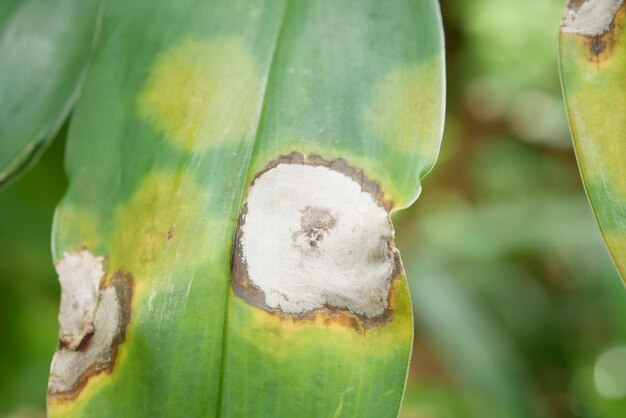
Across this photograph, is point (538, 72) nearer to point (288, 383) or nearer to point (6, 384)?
point (6, 384)

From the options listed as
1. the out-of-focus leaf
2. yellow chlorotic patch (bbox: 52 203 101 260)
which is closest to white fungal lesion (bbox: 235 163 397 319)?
yellow chlorotic patch (bbox: 52 203 101 260)

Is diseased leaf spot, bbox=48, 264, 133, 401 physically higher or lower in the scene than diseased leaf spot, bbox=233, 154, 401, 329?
lower

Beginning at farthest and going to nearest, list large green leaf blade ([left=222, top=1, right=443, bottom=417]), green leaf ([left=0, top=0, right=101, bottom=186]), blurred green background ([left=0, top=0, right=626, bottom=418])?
blurred green background ([left=0, top=0, right=626, bottom=418])
green leaf ([left=0, top=0, right=101, bottom=186])
large green leaf blade ([left=222, top=1, right=443, bottom=417])

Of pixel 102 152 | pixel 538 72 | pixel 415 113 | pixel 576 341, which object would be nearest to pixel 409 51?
pixel 415 113

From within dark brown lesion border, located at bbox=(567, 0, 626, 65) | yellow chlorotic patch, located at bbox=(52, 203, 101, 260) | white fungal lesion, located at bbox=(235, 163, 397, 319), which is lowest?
yellow chlorotic patch, located at bbox=(52, 203, 101, 260)

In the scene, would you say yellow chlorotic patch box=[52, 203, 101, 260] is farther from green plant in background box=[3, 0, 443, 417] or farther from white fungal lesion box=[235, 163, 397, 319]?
white fungal lesion box=[235, 163, 397, 319]

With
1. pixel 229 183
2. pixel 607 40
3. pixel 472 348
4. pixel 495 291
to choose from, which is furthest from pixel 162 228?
pixel 495 291

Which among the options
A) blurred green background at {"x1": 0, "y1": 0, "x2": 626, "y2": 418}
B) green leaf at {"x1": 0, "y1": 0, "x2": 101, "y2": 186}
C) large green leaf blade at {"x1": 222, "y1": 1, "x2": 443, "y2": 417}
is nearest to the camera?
large green leaf blade at {"x1": 222, "y1": 1, "x2": 443, "y2": 417}
